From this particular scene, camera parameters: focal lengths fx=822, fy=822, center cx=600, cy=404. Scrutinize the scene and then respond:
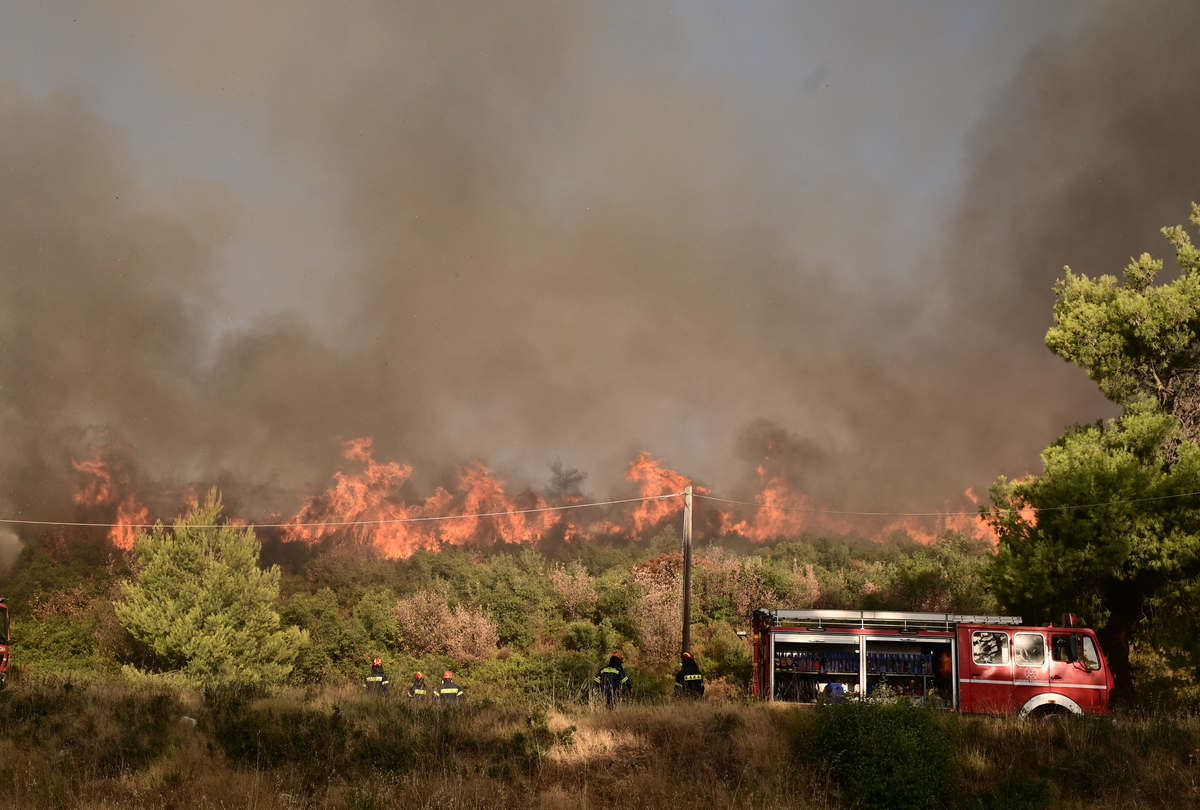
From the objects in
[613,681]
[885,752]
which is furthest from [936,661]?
[613,681]

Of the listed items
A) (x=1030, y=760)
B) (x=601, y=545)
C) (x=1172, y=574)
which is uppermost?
(x=601, y=545)

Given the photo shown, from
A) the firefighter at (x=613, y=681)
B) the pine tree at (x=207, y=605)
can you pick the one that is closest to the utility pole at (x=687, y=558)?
the firefighter at (x=613, y=681)

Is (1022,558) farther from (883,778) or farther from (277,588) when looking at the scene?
(277,588)

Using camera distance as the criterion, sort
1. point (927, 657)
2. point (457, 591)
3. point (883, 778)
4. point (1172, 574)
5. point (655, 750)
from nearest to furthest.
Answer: point (883, 778), point (655, 750), point (927, 657), point (1172, 574), point (457, 591)

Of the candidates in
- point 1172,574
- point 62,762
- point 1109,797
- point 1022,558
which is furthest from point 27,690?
point 1172,574

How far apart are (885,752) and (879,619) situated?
6.50 metres

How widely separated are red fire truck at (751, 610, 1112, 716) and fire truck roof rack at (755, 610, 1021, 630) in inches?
0.8

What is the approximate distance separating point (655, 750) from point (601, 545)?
82.4 metres

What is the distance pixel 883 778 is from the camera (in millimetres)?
10875

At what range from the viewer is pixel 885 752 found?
1113 cm

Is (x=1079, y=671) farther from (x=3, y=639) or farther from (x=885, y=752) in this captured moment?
(x=3, y=639)

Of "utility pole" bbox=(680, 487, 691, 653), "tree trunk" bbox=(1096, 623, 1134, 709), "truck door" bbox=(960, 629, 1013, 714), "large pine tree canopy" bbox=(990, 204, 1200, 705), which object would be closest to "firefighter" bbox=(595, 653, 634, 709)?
"truck door" bbox=(960, 629, 1013, 714)

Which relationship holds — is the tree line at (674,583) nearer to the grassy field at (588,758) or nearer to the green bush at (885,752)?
the grassy field at (588,758)

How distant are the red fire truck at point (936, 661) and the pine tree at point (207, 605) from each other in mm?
29640
